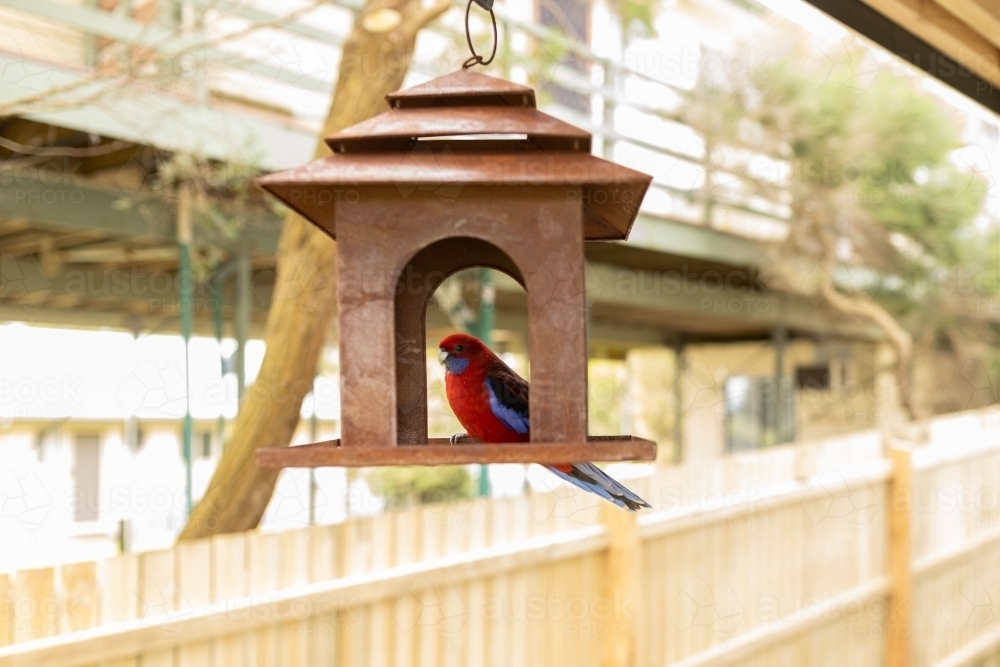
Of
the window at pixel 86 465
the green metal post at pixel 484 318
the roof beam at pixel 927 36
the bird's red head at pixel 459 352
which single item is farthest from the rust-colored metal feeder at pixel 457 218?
the window at pixel 86 465

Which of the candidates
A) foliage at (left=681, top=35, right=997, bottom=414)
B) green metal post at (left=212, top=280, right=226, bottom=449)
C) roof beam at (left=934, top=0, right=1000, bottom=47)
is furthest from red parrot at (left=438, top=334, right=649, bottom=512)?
foliage at (left=681, top=35, right=997, bottom=414)

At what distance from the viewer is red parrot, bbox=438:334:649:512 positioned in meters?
1.20

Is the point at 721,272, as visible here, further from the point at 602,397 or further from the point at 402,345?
the point at 402,345

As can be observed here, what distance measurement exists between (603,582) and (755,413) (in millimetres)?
6434

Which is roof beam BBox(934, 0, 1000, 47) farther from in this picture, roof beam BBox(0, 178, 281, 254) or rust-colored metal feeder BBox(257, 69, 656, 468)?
roof beam BBox(0, 178, 281, 254)

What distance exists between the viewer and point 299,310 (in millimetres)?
2451

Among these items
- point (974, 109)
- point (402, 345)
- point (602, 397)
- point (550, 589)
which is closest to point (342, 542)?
point (550, 589)

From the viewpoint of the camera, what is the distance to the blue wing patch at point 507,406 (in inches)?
47.8

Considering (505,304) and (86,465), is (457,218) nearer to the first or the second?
(86,465)

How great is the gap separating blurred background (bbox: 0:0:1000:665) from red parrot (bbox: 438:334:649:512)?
98 centimetres

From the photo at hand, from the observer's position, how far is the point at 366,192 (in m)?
1.14

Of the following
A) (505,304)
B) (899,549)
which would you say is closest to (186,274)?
(505,304)

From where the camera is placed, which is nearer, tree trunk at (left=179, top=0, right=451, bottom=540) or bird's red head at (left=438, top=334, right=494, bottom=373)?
bird's red head at (left=438, top=334, right=494, bottom=373)

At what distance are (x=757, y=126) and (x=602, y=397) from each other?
2168 mm
